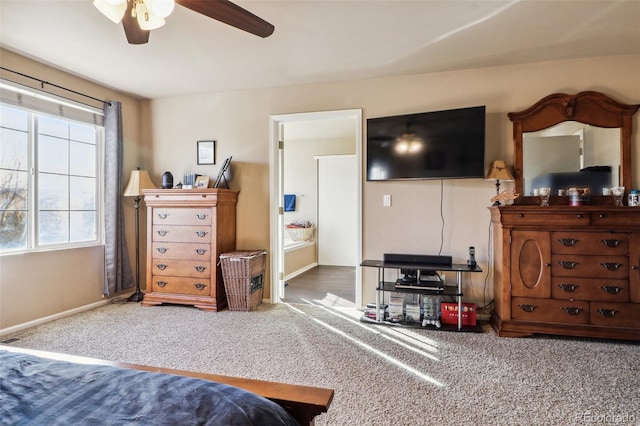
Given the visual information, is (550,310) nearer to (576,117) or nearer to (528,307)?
(528,307)

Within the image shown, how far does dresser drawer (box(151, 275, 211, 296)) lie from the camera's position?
11.8ft

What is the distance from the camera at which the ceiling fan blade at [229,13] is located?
5.23ft

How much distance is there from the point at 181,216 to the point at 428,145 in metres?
2.60

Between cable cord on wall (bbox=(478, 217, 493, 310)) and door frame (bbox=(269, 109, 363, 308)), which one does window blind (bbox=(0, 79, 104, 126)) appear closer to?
door frame (bbox=(269, 109, 363, 308))

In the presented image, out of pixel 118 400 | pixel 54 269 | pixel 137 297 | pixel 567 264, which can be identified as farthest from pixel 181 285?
pixel 567 264

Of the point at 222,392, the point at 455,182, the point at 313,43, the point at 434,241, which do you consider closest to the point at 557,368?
the point at 434,241

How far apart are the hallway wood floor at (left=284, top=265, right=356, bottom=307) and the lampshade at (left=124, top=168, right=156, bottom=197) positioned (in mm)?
2064

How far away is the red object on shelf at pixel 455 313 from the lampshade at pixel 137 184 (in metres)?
3.40

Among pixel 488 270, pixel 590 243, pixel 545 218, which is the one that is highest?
pixel 545 218

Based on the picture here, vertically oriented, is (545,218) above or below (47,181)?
below

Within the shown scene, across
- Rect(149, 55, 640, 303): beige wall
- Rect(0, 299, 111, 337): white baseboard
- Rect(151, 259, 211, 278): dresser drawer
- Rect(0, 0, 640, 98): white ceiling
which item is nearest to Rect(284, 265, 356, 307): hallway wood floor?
Rect(149, 55, 640, 303): beige wall

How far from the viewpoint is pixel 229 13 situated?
1.68 metres

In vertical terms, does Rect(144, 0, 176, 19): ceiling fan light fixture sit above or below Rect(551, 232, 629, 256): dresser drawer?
above

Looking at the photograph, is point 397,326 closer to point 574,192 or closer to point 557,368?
point 557,368
